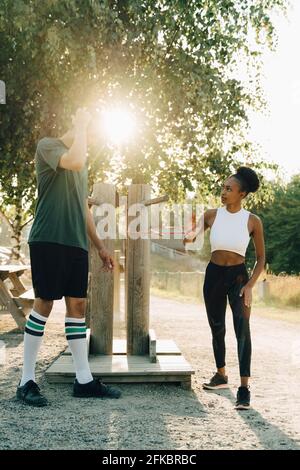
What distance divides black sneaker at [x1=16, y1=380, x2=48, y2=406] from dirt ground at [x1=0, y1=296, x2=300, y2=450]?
6 centimetres

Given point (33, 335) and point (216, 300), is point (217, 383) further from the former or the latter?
point (33, 335)

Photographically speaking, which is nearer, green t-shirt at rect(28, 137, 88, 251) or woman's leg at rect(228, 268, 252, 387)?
green t-shirt at rect(28, 137, 88, 251)

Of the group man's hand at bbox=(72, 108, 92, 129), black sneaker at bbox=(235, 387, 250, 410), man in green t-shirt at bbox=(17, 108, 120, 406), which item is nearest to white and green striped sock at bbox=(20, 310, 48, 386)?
man in green t-shirt at bbox=(17, 108, 120, 406)

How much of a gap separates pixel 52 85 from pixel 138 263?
4532mm

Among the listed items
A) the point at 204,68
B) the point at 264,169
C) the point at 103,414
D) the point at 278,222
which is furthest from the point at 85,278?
the point at 278,222

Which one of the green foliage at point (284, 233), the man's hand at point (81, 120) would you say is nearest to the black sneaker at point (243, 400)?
the man's hand at point (81, 120)

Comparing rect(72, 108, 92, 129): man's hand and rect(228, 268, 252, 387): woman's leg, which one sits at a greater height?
rect(72, 108, 92, 129): man's hand

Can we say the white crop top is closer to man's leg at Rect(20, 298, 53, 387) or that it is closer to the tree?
man's leg at Rect(20, 298, 53, 387)

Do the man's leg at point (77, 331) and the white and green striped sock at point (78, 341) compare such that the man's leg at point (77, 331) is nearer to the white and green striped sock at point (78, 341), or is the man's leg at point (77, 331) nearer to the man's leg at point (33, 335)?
the white and green striped sock at point (78, 341)

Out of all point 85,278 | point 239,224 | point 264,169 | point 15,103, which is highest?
point 15,103

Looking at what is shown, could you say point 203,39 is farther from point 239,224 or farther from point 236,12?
point 239,224

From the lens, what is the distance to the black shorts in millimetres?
4820

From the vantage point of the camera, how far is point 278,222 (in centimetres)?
3491

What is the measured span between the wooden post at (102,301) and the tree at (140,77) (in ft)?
9.54
